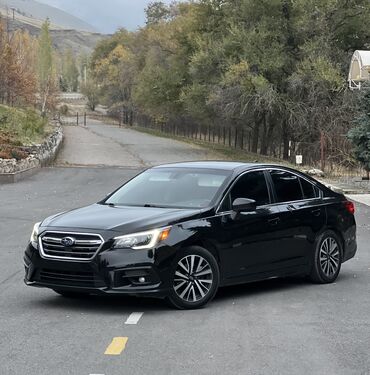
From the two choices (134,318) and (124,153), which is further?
(124,153)

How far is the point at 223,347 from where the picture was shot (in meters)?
6.19

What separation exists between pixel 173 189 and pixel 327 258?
2354mm

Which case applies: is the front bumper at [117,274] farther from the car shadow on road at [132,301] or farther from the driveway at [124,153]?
the driveway at [124,153]

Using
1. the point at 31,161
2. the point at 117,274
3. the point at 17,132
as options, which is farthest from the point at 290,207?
the point at 17,132

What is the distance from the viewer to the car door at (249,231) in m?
8.12

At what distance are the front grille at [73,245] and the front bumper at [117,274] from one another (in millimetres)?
70

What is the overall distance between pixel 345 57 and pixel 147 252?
33694 millimetres

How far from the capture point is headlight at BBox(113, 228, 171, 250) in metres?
7.33

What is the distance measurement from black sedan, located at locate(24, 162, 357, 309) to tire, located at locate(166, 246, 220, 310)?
11mm

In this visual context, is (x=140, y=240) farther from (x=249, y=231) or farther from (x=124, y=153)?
(x=124, y=153)

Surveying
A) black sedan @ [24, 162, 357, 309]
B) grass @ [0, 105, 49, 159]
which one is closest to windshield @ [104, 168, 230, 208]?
black sedan @ [24, 162, 357, 309]

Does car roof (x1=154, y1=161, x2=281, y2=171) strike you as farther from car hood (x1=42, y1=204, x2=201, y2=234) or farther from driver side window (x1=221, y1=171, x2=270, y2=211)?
car hood (x1=42, y1=204, x2=201, y2=234)

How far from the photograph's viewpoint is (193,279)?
7.68 metres

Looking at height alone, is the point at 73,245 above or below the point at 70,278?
above
